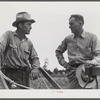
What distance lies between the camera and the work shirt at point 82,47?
12.7 ft

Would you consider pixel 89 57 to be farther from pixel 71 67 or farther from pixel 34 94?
pixel 34 94

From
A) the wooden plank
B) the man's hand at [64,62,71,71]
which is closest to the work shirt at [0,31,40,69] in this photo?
the wooden plank

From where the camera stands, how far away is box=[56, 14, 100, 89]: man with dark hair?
3.86m

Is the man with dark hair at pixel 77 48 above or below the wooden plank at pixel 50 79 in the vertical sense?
above

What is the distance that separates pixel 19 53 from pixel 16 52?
0.12 feet

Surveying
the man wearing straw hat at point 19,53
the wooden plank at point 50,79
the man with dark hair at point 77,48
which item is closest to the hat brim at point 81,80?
the man with dark hair at point 77,48

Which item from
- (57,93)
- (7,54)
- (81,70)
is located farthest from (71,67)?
(7,54)

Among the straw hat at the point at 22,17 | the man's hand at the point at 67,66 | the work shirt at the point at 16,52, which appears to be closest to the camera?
the work shirt at the point at 16,52

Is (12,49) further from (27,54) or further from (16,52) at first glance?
(27,54)

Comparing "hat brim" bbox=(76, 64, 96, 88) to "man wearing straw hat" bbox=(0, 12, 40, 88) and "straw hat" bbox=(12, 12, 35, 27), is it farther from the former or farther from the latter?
"straw hat" bbox=(12, 12, 35, 27)

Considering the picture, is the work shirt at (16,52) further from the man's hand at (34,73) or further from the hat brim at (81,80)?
the hat brim at (81,80)

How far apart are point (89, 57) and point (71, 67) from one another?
0.76 ft

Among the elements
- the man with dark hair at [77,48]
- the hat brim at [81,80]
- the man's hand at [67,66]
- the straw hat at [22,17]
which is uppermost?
the straw hat at [22,17]

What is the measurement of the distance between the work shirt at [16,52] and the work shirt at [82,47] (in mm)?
400
